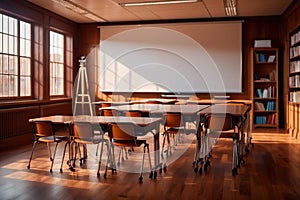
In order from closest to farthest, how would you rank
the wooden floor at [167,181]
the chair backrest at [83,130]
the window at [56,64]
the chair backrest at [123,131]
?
1. the wooden floor at [167,181]
2. the chair backrest at [123,131]
3. the chair backrest at [83,130]
4. the window at [56,64]

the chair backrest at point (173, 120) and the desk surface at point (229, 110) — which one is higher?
the desk surface at point (229, 110)

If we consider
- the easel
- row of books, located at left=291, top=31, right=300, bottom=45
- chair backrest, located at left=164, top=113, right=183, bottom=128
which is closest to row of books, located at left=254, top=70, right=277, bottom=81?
row of books, located at left=291, top=31, right=300, bottom=45

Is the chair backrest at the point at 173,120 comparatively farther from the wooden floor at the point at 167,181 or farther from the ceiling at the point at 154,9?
the ceiling at the point at 154,9

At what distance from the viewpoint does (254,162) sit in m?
5.43

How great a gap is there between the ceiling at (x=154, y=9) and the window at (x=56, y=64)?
68 centimetres

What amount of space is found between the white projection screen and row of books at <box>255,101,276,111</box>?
0.65 meters

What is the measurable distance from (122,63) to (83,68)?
1.18 meters

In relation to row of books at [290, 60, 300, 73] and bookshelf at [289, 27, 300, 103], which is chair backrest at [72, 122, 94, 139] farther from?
row of books at [290, 60, 300, 73]

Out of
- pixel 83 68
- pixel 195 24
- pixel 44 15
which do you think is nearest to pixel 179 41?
pixel 195 24

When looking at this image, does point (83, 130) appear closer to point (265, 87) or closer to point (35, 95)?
point (35, 95)

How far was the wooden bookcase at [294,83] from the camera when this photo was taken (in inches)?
300

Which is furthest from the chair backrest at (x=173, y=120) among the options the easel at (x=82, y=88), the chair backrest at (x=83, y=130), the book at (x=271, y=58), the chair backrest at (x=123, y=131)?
the book at (x=271, y=58)

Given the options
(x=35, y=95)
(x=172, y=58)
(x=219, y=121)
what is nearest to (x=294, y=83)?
(x=172, y=58)

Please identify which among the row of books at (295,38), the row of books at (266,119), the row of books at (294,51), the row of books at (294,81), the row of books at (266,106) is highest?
the row of books at (295,38)
